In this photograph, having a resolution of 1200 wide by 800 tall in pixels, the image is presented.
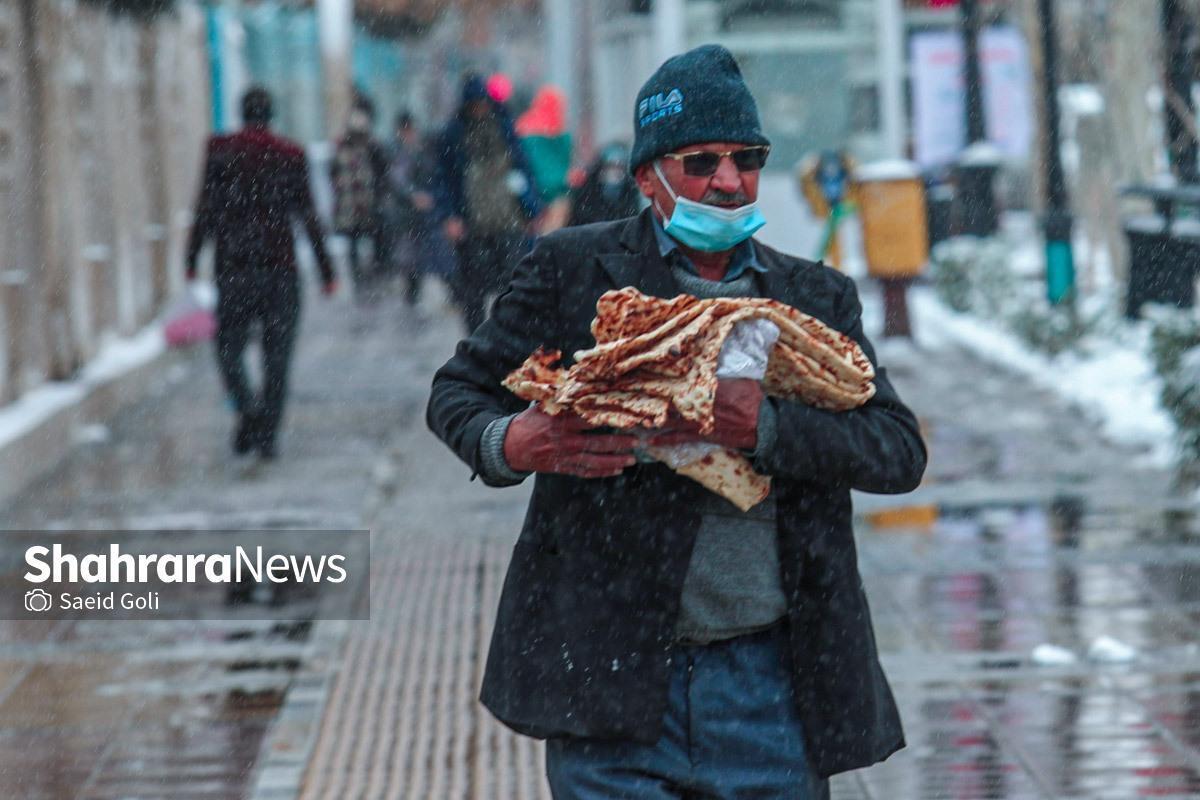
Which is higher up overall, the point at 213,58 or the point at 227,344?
the point at 213,58

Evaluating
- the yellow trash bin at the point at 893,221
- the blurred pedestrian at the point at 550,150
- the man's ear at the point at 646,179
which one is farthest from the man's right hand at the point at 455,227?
the man's ear at the point at 646,179

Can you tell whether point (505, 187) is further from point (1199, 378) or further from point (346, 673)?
point (346, 673)

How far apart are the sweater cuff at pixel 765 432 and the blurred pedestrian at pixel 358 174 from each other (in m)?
17.3

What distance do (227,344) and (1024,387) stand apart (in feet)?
16.9

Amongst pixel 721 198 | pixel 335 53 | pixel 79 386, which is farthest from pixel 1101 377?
pixel 335 53

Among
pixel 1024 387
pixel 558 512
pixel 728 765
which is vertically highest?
pixel 558 512

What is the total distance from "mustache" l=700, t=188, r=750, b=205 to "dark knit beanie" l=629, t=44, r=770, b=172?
0.08 m

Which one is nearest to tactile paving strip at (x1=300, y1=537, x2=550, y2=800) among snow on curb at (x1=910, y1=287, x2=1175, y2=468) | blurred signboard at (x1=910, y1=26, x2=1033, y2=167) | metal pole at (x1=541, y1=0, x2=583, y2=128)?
snow on curb at (x1=910, y1=287, x2=1175, y2=468)

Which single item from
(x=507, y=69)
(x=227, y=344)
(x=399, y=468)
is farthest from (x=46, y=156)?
(x=507, y=69)

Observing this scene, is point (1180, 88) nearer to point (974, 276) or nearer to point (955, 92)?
point (974, 276)

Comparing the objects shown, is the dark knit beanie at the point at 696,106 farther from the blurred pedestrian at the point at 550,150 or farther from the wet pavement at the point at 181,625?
the blurred pedestrian at the point at 550,150

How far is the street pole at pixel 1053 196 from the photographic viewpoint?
1559 cm

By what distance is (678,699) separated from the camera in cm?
315

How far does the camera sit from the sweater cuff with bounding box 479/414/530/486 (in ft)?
10.2
